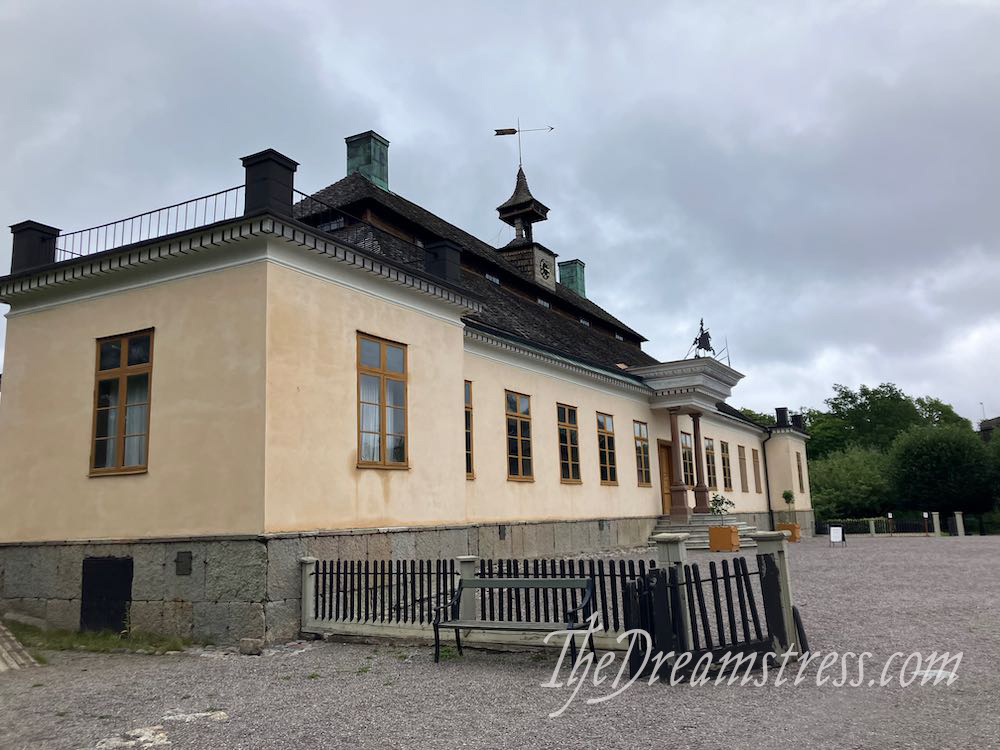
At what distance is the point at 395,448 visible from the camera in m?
11.3

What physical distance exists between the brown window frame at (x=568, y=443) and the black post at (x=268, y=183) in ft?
31.6

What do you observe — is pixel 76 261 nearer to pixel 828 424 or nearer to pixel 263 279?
pixel 263 279

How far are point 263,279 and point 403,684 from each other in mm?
5212

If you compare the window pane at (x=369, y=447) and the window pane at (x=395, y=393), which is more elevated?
the window pane at (x=395, y=393)

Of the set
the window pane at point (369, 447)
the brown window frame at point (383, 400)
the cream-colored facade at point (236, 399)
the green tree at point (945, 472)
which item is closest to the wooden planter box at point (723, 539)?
the cream-colored facade at point (236, 399)

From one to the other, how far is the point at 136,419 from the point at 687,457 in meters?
18.1

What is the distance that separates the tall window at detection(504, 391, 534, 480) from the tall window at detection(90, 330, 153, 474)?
298 inches

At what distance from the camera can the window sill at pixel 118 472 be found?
1000 cm

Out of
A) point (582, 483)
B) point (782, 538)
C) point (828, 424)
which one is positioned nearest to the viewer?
point (782, 538)

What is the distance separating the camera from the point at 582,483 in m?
18.7

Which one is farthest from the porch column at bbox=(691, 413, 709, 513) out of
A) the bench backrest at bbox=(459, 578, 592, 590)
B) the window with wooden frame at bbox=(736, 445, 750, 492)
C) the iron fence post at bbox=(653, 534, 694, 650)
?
the iron fence post at bbox=(653, 534, 694, 650)

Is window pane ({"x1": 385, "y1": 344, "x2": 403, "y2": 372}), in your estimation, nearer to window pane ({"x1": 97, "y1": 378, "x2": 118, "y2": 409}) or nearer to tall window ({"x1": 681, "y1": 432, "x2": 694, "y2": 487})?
Result: window pane ({"x1": 97, "y1": 378, "x2": 118, "y2": 409})

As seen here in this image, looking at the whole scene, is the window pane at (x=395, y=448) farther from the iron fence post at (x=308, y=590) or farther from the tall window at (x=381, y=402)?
the iron fence post at (x=308, y=590)

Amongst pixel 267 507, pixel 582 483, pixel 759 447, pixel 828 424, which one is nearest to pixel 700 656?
pixel 267 507
